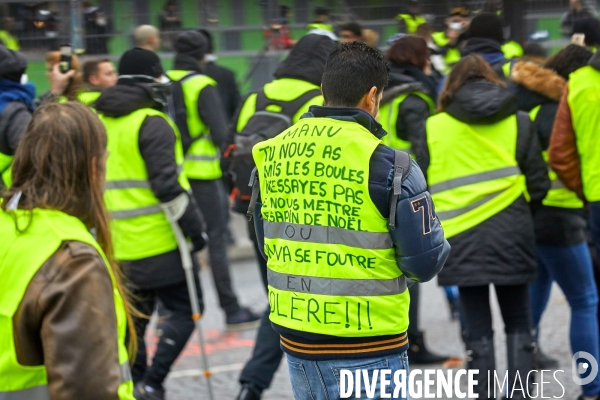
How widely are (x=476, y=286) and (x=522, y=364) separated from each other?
0.47m

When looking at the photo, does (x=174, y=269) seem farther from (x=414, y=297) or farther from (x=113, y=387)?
(x=113, y=387)

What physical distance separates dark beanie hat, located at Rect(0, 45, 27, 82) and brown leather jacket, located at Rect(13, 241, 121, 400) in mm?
3415

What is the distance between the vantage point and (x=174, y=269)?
5457 mm

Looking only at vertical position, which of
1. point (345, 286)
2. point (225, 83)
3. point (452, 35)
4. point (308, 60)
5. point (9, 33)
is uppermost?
point (308, 60)

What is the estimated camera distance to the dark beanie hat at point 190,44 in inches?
302

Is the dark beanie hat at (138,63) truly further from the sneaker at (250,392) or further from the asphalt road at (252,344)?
the asphalt road at (252,344)

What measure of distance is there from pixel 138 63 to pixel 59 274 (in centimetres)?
342

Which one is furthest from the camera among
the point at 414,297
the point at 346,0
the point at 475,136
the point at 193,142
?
the point at 346,0

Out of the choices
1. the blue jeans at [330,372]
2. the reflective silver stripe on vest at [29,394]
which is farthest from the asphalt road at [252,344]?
the reflective silver stripe on vest at [29,394]

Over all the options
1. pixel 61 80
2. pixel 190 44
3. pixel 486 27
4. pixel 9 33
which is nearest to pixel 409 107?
pixel 486 27

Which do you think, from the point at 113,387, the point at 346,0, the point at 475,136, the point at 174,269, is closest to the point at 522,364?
the point at 475,136

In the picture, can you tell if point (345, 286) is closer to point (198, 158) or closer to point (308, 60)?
point (308, 60)

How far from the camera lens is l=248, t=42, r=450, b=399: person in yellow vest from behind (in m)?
3.17

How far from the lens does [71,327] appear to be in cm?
221
